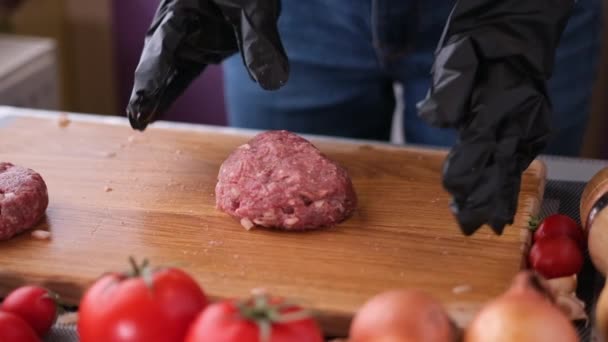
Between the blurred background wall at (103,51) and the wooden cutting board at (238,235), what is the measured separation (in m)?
1.48

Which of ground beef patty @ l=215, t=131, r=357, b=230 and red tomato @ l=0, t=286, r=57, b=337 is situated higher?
red tomato @ l=0, t=286, r=57, b=337

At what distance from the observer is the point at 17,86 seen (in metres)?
2.41

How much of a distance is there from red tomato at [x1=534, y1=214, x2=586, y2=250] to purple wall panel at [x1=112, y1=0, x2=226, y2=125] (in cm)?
188

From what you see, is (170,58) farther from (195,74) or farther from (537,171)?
(537,171)

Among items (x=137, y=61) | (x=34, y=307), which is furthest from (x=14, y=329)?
(x=137, y=61)

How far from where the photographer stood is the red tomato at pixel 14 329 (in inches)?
36.9

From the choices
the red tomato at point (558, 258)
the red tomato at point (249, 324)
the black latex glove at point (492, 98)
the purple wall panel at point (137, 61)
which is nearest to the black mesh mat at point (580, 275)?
the red tomato at point (558, 258)

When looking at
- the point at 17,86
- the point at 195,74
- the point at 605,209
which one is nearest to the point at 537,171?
the point at 605,209

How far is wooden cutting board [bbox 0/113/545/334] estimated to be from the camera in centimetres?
112

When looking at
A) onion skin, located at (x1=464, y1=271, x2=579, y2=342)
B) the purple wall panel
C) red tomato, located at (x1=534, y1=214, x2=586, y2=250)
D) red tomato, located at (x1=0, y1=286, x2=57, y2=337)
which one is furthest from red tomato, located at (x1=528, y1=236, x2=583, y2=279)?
the purple wall panel

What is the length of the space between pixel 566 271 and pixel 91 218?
68 cm

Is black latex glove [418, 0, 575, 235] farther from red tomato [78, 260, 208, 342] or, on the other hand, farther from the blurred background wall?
the blurred background wall

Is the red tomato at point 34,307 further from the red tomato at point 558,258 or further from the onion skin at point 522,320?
the red tomato at point 558,258

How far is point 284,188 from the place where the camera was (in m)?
1.24
